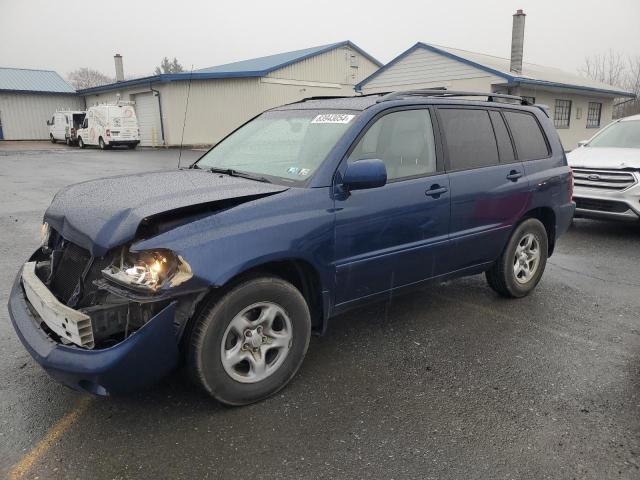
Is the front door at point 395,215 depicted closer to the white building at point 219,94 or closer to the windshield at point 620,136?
the windshield at point 620,136

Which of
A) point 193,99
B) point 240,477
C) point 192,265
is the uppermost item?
point 193,99

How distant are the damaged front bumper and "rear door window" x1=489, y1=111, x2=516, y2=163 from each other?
3240 millimetres

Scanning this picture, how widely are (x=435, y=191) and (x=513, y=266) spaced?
1469 mm

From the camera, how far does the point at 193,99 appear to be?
27672 mm

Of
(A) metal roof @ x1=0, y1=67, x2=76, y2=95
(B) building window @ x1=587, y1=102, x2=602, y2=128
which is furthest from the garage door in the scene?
→ (B) building window @ x1=587, y1=102, x2=602, y2=128

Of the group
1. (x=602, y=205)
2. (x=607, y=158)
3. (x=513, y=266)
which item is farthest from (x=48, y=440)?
(x=607, y=158)

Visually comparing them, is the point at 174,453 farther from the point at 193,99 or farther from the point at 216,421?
the point at 193,99

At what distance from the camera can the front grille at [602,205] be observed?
717cm

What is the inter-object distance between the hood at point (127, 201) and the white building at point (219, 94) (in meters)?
24.4

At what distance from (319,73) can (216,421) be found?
97.4 feet

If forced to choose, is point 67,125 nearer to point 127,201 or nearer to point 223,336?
point 127,201

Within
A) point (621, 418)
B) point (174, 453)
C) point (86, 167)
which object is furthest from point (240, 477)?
point (86, 167)

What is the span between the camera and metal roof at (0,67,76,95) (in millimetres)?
35094

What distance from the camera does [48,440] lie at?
268cm
